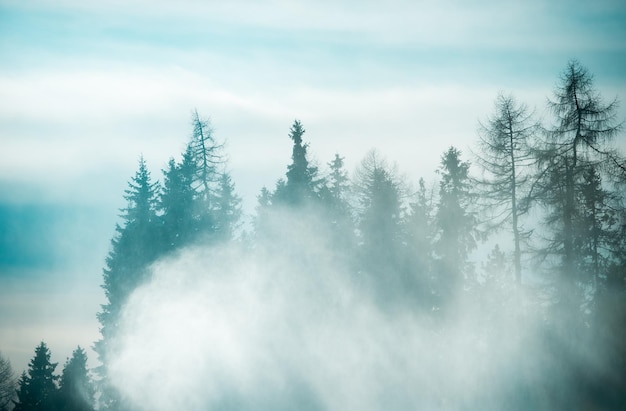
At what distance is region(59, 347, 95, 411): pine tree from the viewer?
105 feet

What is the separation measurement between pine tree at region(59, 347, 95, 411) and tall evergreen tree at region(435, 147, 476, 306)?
21311 millimetres

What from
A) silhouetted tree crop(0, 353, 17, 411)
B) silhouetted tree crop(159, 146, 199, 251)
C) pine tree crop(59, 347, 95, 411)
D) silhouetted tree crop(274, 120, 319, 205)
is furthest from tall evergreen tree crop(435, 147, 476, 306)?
silhouetted tree crop(0, 353, 17, 411)

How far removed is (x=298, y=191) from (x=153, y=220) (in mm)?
8598

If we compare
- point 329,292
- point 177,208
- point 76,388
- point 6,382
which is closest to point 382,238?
point 329,292

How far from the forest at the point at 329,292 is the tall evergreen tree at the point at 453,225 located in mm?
381

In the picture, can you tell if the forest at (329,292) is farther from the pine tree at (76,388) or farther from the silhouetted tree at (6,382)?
the silhouetted tree at (6,382)

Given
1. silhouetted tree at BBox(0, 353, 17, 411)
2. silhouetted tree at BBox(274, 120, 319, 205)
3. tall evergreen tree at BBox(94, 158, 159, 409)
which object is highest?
silhouetted tree at BBox(274, 120, 319, 205)

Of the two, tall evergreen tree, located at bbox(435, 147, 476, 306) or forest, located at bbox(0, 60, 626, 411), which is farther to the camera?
tall evergreen tree, located at bbox(435, 147, 476, 306)

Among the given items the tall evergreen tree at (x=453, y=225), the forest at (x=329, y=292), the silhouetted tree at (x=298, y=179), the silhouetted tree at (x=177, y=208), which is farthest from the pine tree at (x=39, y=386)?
the tall evergreen tree at (x=453, y=225)

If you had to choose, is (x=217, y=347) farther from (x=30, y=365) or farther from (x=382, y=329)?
(x=30, y=365)

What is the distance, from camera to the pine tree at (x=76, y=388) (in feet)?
105

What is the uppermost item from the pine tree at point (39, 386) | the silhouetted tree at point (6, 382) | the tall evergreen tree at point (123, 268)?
the tall evergreen tree at point (123, 268)

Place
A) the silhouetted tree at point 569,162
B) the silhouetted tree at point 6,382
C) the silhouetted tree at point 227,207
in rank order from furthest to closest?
the silhouetted tree at point 6,382, the silhouetted tree at point 227,207, the silhouetted tree at point 569,162

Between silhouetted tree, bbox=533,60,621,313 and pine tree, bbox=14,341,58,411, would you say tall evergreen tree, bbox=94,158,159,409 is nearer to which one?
pine tree, bbox=14,341,58,411
